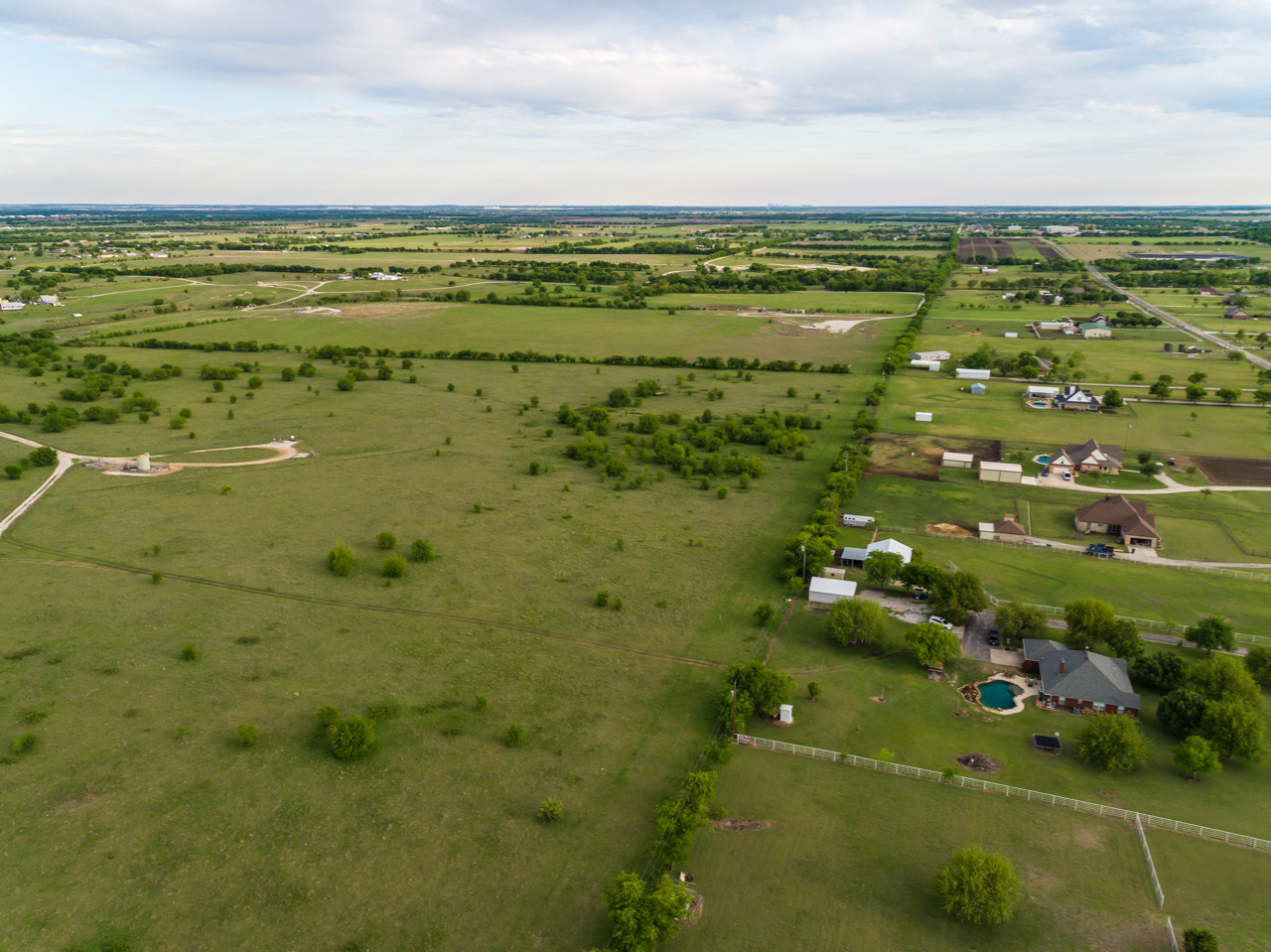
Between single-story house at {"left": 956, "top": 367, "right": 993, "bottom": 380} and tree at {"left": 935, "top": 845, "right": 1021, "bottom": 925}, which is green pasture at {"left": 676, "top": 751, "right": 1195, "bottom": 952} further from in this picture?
single-story house at {"left": 956, "top": 367, "right": 993, "bottom": 380}

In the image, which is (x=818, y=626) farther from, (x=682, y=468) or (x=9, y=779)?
(x=9, y=779)

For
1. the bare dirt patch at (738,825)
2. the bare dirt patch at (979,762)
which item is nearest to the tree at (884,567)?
the bare dirt patch at (979,762)

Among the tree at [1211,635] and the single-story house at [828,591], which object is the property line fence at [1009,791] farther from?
the tree at [1211,635]

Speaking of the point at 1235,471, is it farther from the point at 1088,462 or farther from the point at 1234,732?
the point at 1234,732

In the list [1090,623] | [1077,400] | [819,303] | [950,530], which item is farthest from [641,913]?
[819,303]

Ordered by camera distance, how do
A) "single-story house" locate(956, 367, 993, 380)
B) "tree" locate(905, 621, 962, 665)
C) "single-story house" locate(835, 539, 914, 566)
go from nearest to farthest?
1. "tree" locate(905, 621, 962, 665)
2. "single-story house" locate(835, 539, 914, 566)
3. "single-story house" locate(956, 367, 993, 380)

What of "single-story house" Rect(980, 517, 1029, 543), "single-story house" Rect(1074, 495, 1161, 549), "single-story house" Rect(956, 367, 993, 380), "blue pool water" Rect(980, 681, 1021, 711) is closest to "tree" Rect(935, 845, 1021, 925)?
"blue pool water" Rect(980, 681, 1021, 711)

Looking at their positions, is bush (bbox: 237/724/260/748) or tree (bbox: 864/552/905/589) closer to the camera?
bush (bbox: 237/724/260/748)

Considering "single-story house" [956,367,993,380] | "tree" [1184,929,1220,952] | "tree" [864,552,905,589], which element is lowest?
"tree" [1184,929,1220,952]
